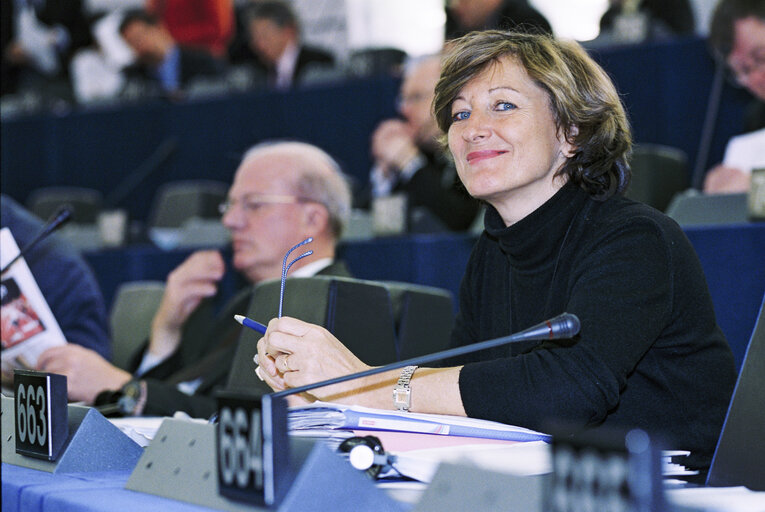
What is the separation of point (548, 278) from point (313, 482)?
2.26 ft

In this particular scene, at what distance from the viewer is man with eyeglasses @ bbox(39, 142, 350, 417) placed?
6.38ft

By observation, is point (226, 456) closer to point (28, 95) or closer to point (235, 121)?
point (235, 121)

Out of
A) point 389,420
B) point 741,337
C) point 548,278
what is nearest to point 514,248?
point 548,278

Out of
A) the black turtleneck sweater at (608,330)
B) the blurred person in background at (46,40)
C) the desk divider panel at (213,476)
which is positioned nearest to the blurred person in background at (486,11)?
the black turtleneck sweater at (608,330)

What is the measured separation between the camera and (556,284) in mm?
1405

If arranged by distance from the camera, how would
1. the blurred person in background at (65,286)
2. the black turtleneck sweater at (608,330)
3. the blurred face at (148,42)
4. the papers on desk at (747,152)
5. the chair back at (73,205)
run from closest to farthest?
the black turtleneck sweater at (608,330), the blurred person in background at (65,286), the papers on desk at (747,152), the chair back at (73,205), the blurred face at (148,42)

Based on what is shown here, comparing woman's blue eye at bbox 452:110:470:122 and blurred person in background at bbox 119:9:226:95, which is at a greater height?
woman's blue eye at bbox 452:110:470:122

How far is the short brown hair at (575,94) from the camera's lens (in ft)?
4.80

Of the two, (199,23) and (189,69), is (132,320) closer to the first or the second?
(189,69)

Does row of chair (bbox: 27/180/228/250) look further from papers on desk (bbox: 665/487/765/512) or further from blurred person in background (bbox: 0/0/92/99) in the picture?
papers on desk (bbox: 665/487/765/512)

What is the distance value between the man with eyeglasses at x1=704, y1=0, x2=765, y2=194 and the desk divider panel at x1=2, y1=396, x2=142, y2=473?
2050 mm

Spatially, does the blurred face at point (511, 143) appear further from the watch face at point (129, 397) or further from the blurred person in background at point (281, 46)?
the blurred person in background at point (281, 46)

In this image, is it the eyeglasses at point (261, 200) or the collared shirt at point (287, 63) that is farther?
the collared shirt at point (287, 63)

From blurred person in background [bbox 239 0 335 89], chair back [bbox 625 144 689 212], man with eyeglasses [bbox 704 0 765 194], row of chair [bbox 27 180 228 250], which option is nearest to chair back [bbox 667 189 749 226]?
chair back [bbox 625 144 689 212]
